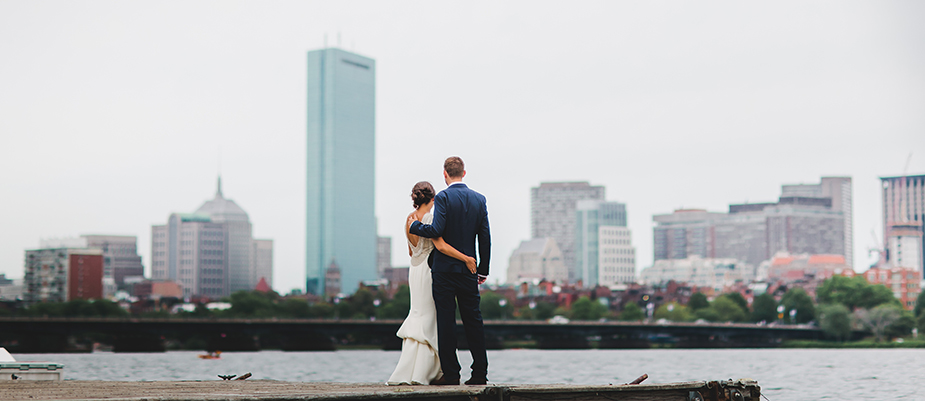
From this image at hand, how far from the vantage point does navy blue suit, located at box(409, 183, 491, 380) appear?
10.8 metres

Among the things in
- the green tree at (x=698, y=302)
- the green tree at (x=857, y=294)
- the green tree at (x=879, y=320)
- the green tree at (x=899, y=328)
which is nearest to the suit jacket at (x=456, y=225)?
the green tree at (x=879, y=320)

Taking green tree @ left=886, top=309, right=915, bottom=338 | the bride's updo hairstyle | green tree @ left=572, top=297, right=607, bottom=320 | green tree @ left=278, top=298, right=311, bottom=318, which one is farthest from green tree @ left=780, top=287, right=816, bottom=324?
the bride's updo hairstyle

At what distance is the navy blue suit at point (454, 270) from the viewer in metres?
10.8

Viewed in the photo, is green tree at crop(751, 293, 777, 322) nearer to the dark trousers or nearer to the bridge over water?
the bridge over water

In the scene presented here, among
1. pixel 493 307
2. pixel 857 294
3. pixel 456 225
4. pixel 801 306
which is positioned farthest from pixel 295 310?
pixel 456 225

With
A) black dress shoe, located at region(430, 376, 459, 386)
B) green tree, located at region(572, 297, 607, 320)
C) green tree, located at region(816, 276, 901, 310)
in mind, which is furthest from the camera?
green tree, located at region(572, 297, 607, 320)

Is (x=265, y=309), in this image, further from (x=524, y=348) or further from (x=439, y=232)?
(x=439, y=232)

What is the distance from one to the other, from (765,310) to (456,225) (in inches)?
6741

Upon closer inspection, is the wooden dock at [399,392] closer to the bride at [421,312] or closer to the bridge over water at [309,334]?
the bride at [421,312]

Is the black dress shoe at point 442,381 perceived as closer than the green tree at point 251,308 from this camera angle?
Yes

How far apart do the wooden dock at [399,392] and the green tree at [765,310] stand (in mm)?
171569

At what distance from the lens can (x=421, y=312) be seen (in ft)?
36.5

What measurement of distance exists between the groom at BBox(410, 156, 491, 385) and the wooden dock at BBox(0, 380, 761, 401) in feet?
3.83

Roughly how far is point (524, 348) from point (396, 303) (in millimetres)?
31566
